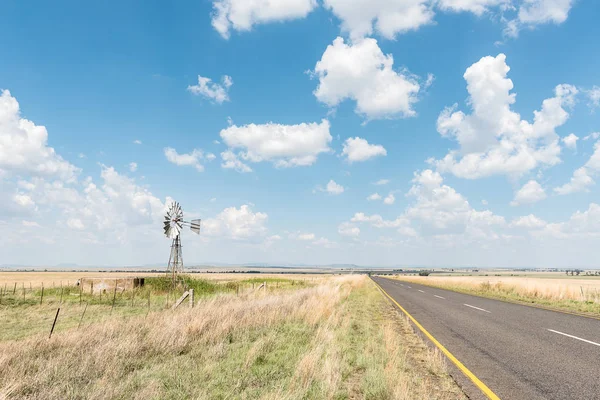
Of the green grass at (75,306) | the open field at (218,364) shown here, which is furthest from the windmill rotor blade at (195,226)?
the open field at (218,364)

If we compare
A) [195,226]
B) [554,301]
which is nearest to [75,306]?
[195,226]

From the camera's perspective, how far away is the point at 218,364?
22.0 ft

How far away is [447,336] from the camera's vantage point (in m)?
9.91

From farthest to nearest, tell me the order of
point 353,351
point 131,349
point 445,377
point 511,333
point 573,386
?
point 511,333
point 353,351
point 131,349
point 445,377
point 573,386

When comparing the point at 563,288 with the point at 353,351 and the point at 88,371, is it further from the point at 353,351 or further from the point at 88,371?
the point at 88,371

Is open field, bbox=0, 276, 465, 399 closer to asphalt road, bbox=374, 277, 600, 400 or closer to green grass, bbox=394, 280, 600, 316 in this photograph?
asphalt road, bbox=374, 277, 600, 400

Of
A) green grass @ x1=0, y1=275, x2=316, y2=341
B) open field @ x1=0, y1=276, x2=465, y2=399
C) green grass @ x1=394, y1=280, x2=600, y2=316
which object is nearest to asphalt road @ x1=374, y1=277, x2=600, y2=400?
open field @ x1=0, y1=276, x2=465, y2=399

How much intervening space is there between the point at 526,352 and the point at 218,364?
686cm

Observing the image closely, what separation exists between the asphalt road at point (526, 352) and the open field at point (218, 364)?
875 millimetres

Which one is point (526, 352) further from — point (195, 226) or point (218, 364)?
point (195, 226)

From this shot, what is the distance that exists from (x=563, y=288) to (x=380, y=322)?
19.5 meters

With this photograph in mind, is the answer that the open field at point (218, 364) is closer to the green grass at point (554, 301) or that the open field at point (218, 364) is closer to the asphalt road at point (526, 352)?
the asphalt road at point (526, 352)

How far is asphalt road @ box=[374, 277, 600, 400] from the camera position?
18.3ft

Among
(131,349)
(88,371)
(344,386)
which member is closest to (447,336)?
(344,386)
